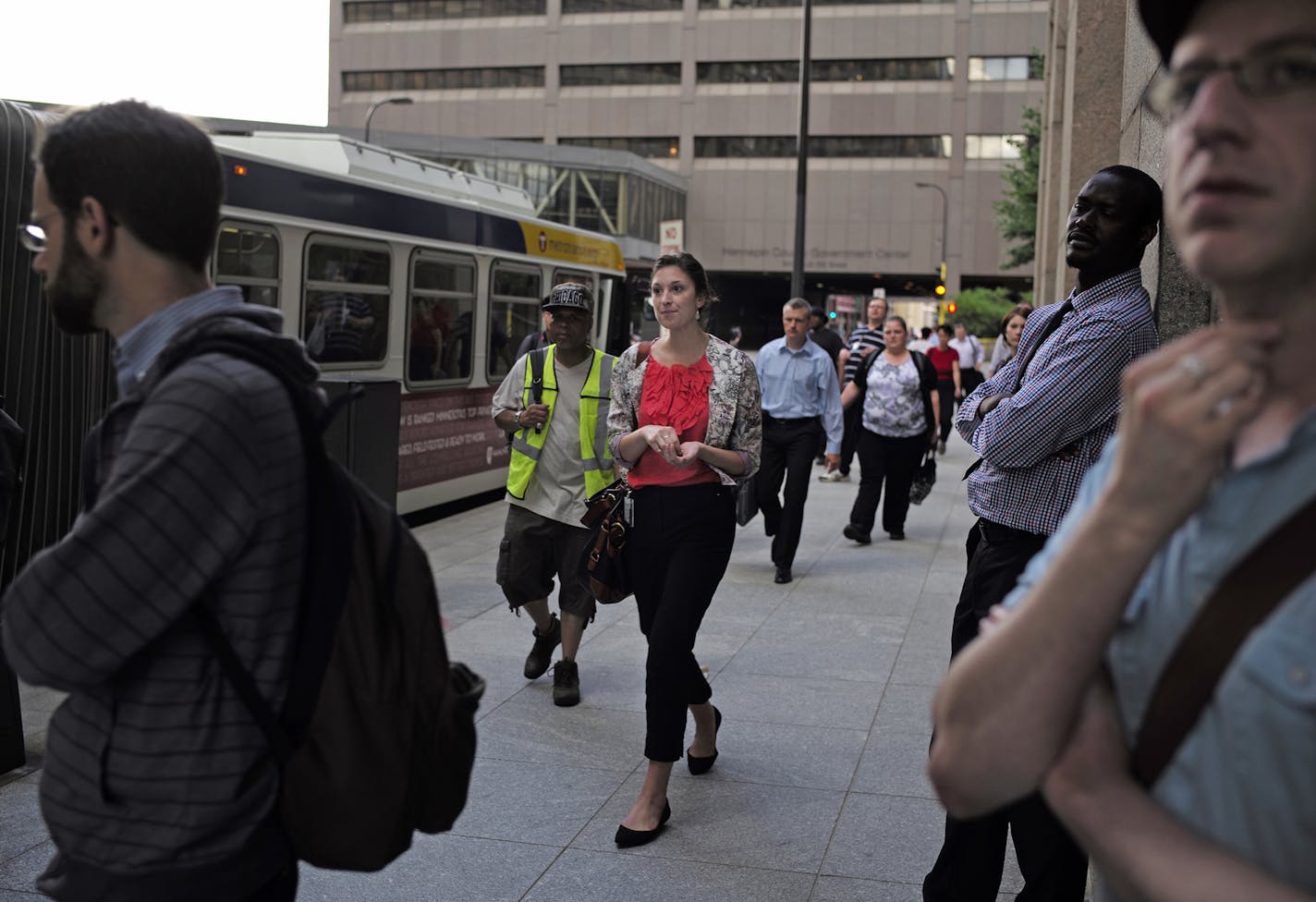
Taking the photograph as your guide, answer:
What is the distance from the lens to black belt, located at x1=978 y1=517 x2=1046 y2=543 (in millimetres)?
3459

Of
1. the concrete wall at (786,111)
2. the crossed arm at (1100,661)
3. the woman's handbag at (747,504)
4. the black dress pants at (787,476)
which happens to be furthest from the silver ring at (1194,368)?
the concrete wall at (786,111)

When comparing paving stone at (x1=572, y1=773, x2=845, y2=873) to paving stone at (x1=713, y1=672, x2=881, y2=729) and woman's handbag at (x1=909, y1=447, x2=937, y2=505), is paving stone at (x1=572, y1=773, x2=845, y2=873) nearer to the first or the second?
paving stone at (x1=713, y1=672, x2=881, y2=729)

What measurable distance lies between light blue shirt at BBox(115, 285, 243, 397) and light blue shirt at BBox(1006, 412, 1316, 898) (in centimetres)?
142

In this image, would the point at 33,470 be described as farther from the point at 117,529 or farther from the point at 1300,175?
the point at 1300,175

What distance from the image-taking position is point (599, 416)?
258 inches

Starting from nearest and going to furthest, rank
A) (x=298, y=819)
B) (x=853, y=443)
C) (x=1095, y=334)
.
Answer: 1. (x=298, y=819)
2. (x=1095, y=334)
3. (x=853, y=443)

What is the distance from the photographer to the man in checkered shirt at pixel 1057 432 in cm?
335

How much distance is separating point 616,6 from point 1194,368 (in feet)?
217

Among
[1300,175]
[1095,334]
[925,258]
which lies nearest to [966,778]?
[1300,175]

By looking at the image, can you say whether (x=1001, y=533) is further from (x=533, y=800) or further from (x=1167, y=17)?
(x=1167, y=17)

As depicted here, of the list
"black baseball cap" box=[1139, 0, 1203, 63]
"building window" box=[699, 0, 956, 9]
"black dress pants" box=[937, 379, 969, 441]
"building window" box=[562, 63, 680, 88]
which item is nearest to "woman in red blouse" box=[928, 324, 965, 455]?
"black dress pants" box=[937, 379, 969, 441]

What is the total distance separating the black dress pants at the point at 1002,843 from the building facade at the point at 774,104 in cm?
5771

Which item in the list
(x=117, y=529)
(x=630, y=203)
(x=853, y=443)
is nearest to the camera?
(x=117, y=529)

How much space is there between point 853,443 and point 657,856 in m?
11.3
